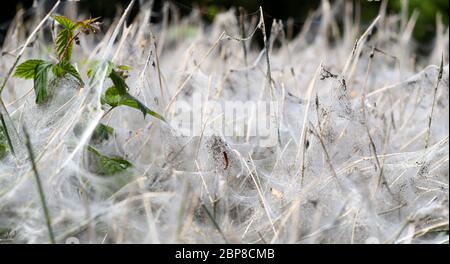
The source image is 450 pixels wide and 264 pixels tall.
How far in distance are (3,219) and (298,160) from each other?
518 millimetres

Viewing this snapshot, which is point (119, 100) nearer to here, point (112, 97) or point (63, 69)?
point (112, 97)

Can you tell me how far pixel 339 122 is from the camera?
114 cm

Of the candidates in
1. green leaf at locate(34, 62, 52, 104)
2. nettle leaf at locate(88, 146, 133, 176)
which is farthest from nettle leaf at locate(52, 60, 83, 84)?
nettle leaf at locate(88, 146, 133, 176)

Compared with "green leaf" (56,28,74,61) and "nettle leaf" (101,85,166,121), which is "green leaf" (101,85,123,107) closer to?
"nettle leaf" (101,85,166,121)

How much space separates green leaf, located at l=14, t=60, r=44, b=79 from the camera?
1.09 metres

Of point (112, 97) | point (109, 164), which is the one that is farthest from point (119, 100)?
point (109, 164)

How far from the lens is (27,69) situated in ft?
3.61

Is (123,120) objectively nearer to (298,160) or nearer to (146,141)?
(146,141)

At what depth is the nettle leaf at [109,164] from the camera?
0.98m

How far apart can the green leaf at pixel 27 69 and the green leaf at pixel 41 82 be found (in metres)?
0.03

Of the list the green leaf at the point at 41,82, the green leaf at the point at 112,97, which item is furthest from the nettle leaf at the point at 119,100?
the green leaf at the point at 41,82

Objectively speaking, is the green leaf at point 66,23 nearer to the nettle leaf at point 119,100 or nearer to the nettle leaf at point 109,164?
the nettle leaf at point 119,100
